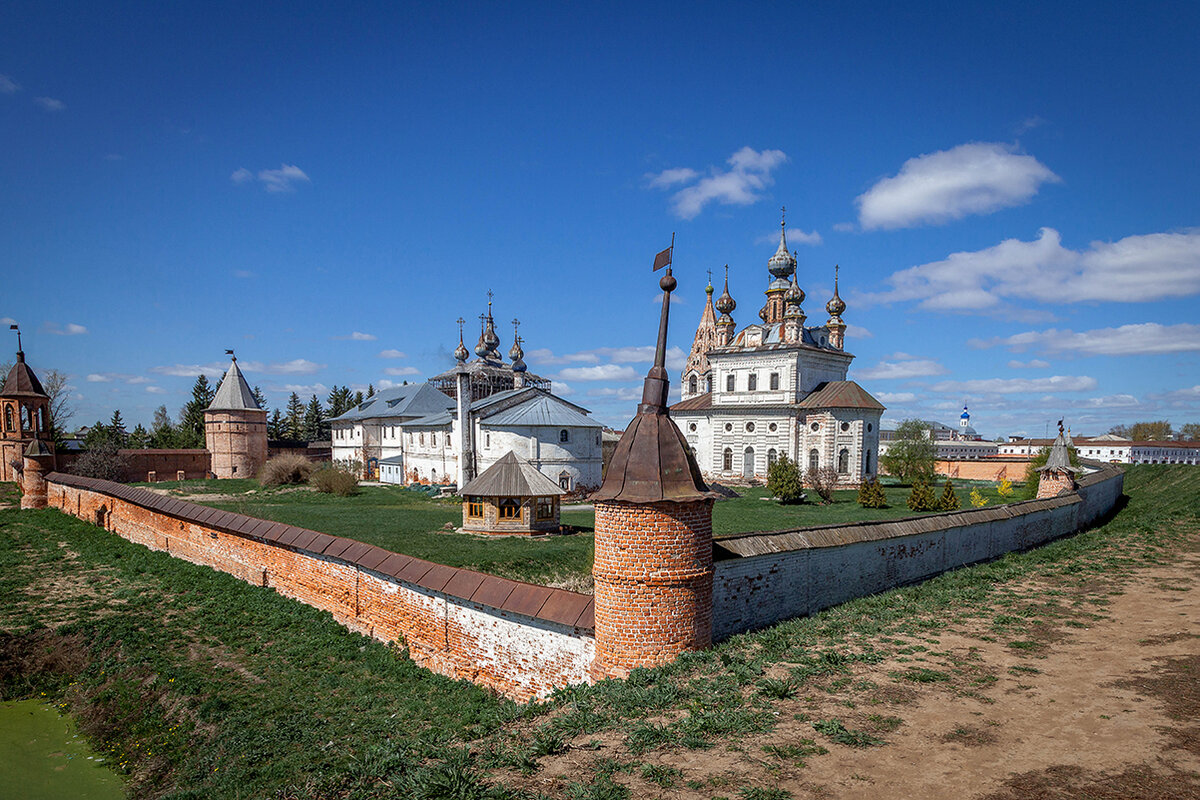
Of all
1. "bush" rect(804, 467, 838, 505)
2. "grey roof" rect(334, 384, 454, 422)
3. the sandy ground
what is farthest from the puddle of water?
"grey roof" rect(334, 384, 454, 422)

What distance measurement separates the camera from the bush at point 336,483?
99.5ft

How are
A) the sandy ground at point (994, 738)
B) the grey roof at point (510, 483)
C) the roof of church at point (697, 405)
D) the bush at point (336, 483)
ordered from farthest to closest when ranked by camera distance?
the roof of church at point (697, 405) → the bush at point (336, 483) → the grey roof at point (510, 483) → the sandy ground at point (994, 738)

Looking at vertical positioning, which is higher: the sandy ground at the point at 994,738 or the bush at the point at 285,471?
the bush at the point at 285,471

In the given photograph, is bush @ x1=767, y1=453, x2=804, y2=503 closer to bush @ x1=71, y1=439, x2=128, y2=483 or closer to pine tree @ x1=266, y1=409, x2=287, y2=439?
bush @ x1=71, y1=439, x2=128, y2=483

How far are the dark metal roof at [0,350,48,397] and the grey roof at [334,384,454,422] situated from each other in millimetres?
17347

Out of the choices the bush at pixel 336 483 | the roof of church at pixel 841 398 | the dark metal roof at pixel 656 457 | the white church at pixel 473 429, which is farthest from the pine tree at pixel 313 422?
the dark metal roof at pixel 656 457

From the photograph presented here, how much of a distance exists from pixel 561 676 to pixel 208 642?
738cm

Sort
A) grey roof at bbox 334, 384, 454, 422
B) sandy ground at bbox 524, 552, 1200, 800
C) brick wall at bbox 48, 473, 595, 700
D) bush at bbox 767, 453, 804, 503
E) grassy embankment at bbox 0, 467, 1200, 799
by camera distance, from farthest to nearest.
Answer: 1. grey roof at bbox 334, 384, 454, 422
2. bush at bbox 767, 453, 804, 503
3. brick wall at bbox 48, 473, 595, 700
4. grassy embankment at bbox 0, 467, 1200, 799
5. sandy ground at bbox 524, 552, 1200, 800

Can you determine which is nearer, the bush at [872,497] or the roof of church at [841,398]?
the bush at [872,497]

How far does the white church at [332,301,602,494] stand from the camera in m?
29.1

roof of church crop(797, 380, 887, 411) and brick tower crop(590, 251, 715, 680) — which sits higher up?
roof of church crop(797, 380, 887, 411)

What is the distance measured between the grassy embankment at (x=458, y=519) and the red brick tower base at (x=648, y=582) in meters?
6.03

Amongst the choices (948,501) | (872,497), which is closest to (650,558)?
(948,501)

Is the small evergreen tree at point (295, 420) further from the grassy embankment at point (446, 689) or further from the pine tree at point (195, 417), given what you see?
the grassy embankment at point (446, 689)
